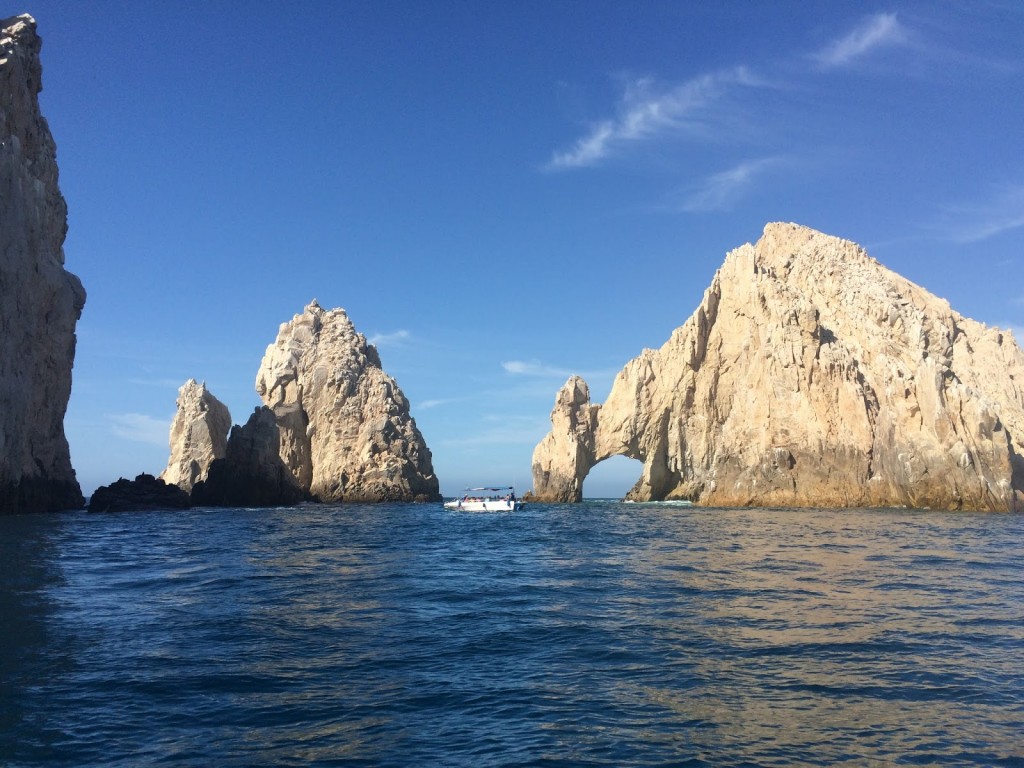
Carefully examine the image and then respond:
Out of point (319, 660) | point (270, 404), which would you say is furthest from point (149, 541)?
point (270, 404)

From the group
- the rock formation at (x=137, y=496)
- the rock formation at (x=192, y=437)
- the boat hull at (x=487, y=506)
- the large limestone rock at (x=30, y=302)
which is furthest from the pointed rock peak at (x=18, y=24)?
the boat hull at (x=487, y=506)

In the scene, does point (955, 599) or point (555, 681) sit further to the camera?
point (955, 599)

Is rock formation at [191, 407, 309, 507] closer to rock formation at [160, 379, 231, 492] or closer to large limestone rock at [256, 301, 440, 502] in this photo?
rock formation at [160, 379, 231, 492]

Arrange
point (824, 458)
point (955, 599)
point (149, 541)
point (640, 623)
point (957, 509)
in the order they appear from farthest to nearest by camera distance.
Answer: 1. point (824, 458)
2. point (957, 509)
3. point (149, 541)
4. point (955, 599)
5. point (640, 623)

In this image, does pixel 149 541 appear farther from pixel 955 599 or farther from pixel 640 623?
pixel 955 599

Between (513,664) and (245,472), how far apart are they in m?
A: 75.5

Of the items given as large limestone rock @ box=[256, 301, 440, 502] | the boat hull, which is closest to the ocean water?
the boat hull

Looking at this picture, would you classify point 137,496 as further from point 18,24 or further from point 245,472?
point 18,24

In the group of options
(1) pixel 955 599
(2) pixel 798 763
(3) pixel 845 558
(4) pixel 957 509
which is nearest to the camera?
(2) pixel 798 763

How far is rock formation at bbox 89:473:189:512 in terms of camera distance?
65.5 metres

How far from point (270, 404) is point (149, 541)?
74.6m

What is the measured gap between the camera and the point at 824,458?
251 feet

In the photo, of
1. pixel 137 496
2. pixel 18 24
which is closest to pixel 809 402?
pixel 137 496

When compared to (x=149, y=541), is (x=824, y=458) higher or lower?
higher
